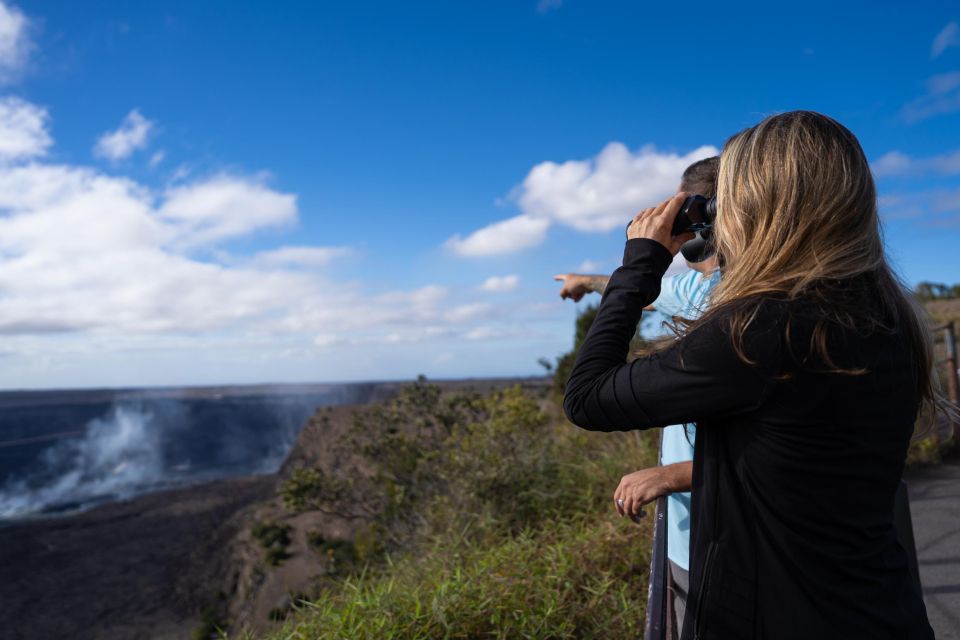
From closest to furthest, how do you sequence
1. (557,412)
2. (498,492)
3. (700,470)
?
1. (700,470)
2. (498,492)
3. (557,412)

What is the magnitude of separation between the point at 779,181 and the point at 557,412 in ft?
30.0

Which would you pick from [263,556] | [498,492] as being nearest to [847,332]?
[498,492]

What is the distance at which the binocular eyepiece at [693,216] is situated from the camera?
1.35 meters

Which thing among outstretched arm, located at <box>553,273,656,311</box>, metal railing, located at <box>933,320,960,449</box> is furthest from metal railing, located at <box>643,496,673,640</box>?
metal railing, located at <box>933,320,960,449</box>

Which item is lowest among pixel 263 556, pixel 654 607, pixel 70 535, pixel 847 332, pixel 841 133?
pixel 70 535

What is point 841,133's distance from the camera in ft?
3.96

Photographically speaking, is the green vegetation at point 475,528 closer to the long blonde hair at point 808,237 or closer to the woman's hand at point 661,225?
the woman's hand at point 661,225

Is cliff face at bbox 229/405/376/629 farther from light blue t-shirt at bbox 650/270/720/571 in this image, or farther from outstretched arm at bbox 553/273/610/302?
light blue t-shirt at bbox 650/270/720/571

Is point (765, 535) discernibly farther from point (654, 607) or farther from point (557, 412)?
point (557, 412)

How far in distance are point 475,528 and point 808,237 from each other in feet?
15.0

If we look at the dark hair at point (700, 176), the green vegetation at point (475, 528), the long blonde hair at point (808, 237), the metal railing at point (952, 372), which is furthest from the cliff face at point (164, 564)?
the long blonde hair at point (808, 237)

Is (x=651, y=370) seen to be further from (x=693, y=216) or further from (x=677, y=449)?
(x=677, y=449)

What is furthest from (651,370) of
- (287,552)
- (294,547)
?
(294,547)

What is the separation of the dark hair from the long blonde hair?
862mm
